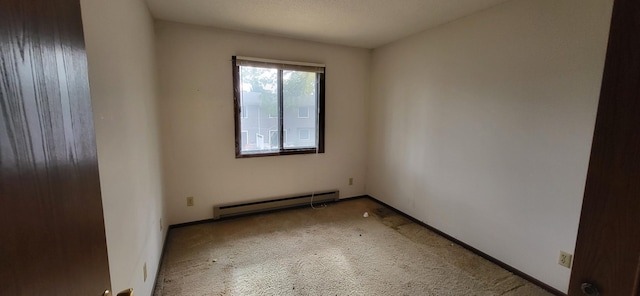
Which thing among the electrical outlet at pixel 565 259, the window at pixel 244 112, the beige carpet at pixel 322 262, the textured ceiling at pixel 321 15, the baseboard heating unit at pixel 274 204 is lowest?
the beige carpet at pixel 322 262

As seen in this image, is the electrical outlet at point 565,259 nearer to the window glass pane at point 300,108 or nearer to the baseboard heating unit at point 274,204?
the baseboard heating unit at point 274,204

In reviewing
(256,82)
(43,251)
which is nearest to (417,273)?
(43,251)

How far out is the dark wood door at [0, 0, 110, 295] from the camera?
0.36 meters

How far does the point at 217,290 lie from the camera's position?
1.92 metres

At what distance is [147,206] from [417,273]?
2.12 metres

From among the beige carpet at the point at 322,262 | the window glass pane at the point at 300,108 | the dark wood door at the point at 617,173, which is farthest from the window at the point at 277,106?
the dark wood door at the point at 617,173

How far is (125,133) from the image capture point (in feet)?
4.63

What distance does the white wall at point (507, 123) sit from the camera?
176cm

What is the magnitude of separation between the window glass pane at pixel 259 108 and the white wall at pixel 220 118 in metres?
0.15

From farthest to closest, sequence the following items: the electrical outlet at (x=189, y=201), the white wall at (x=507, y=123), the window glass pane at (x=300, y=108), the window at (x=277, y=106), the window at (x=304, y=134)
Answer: the window at (x=304, y=134) → the window glass pane at (x=300, y=108) → the window at (x=277, y=106) → the electrical outlet at (x=189, y=201) → the white wall at (x=507, y=123)

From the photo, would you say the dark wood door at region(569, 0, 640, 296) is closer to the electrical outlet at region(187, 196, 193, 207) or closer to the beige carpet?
the beige carpet

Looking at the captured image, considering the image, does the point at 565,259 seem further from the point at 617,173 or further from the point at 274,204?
the point at 274,204

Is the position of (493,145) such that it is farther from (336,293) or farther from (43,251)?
(43,251)

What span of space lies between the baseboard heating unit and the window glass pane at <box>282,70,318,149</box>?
680 millimetres
